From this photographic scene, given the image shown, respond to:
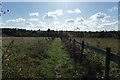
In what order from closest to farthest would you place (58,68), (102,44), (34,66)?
(34,66)
(58,68)
(102,44)

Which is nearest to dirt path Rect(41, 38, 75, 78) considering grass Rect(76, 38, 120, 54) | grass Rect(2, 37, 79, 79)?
grass Rect(2, 37, 79, 79)

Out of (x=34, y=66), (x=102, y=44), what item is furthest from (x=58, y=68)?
(x=102, y=44)

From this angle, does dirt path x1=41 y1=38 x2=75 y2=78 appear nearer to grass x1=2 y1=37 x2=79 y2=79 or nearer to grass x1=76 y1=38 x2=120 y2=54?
grass x1=2 y1=37 x2=79 y2=79

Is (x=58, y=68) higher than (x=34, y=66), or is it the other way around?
(x=34, y=66)

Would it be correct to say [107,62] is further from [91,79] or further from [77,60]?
[77,60]

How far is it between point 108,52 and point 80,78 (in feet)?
5.68

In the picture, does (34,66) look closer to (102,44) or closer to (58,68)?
(58,68)

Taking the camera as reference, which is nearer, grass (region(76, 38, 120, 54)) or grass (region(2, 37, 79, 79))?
grass (region(2, 37, 79, 79))

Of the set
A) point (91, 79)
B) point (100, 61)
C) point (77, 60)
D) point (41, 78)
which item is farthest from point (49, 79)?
point (77, 60)

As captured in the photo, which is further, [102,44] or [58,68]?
[102,44]

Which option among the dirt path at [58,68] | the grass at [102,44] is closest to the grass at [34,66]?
the dirt path at [58,68]

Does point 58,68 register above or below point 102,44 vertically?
below

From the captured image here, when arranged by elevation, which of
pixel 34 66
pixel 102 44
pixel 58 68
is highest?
pixel 102 44

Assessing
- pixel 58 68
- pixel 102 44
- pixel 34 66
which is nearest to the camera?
pixel 34 66
